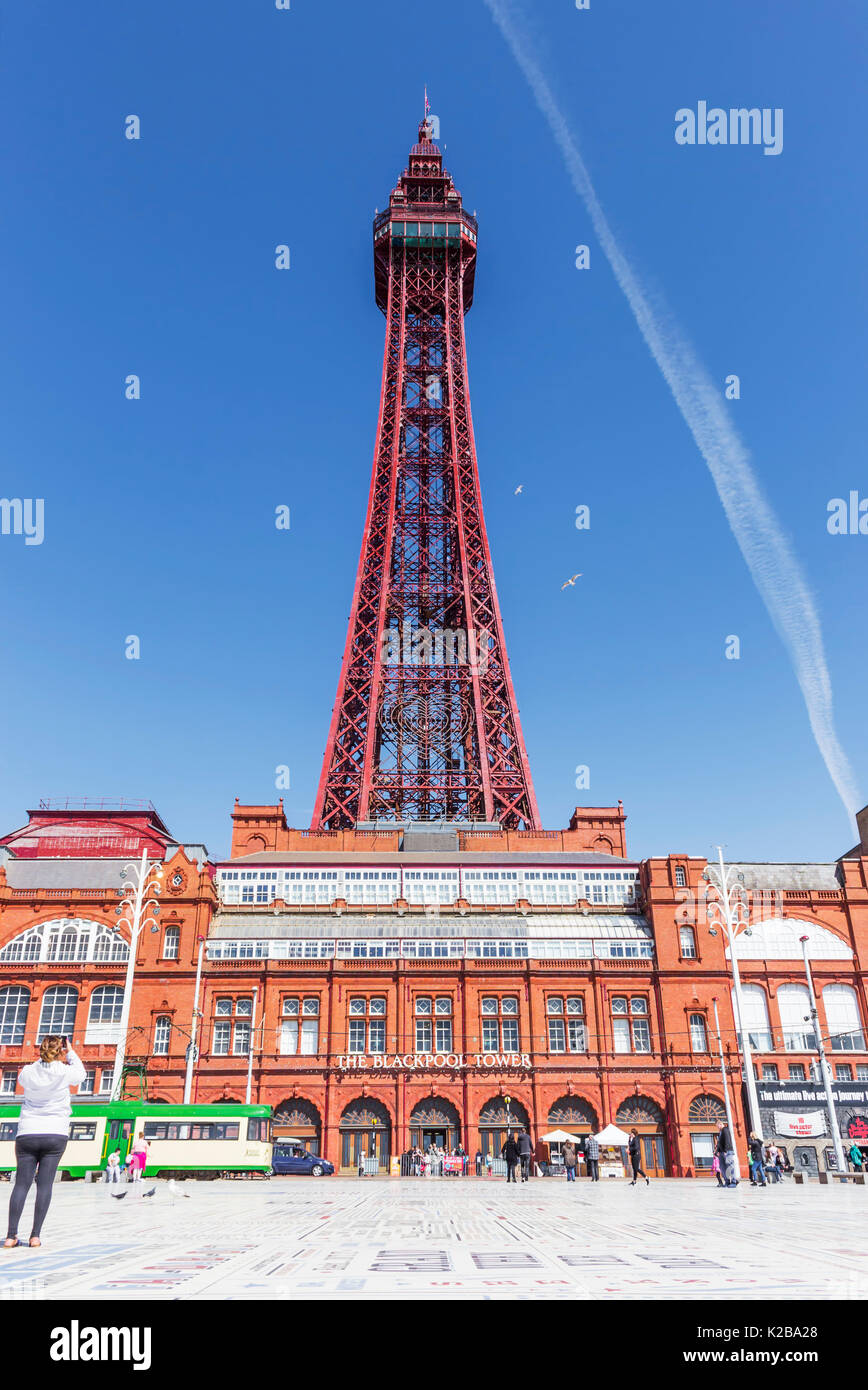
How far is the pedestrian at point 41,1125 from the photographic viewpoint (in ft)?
25.1

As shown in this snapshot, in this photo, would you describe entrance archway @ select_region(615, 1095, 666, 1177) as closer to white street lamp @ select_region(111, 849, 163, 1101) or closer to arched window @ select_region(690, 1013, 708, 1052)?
arched window @ select_region(690, 1013, 708, 1052)

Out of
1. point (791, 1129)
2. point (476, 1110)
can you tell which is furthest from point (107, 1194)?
point (791, 1129)

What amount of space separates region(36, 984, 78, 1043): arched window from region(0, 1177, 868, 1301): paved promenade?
36719mm

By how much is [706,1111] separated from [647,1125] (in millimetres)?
2981

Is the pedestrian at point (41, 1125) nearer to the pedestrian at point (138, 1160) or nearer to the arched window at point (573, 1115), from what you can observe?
the pedestrian at point (138, 1160)

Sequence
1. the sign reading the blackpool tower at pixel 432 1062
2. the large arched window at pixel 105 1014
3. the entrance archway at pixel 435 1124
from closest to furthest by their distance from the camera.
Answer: the entrance archway at pixel 435 1124 < the sign reading the blackpool tower at pixel 432 1062 < the large arched window at pixel 105 1014

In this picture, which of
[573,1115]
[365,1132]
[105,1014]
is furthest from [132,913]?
[573,1115]

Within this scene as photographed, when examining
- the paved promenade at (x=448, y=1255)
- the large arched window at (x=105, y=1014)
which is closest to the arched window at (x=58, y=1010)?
the large arched window at (x=105, y=1014)

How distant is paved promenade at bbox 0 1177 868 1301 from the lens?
18.8 ft

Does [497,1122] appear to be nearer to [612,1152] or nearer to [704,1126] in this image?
[612,1152]

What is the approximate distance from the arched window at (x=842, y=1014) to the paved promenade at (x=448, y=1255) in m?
40.6

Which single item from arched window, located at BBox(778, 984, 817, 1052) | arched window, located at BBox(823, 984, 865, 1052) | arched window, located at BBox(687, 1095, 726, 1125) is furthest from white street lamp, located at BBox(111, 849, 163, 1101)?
arched window, located at BBox(823, 984, 865, 1052)
